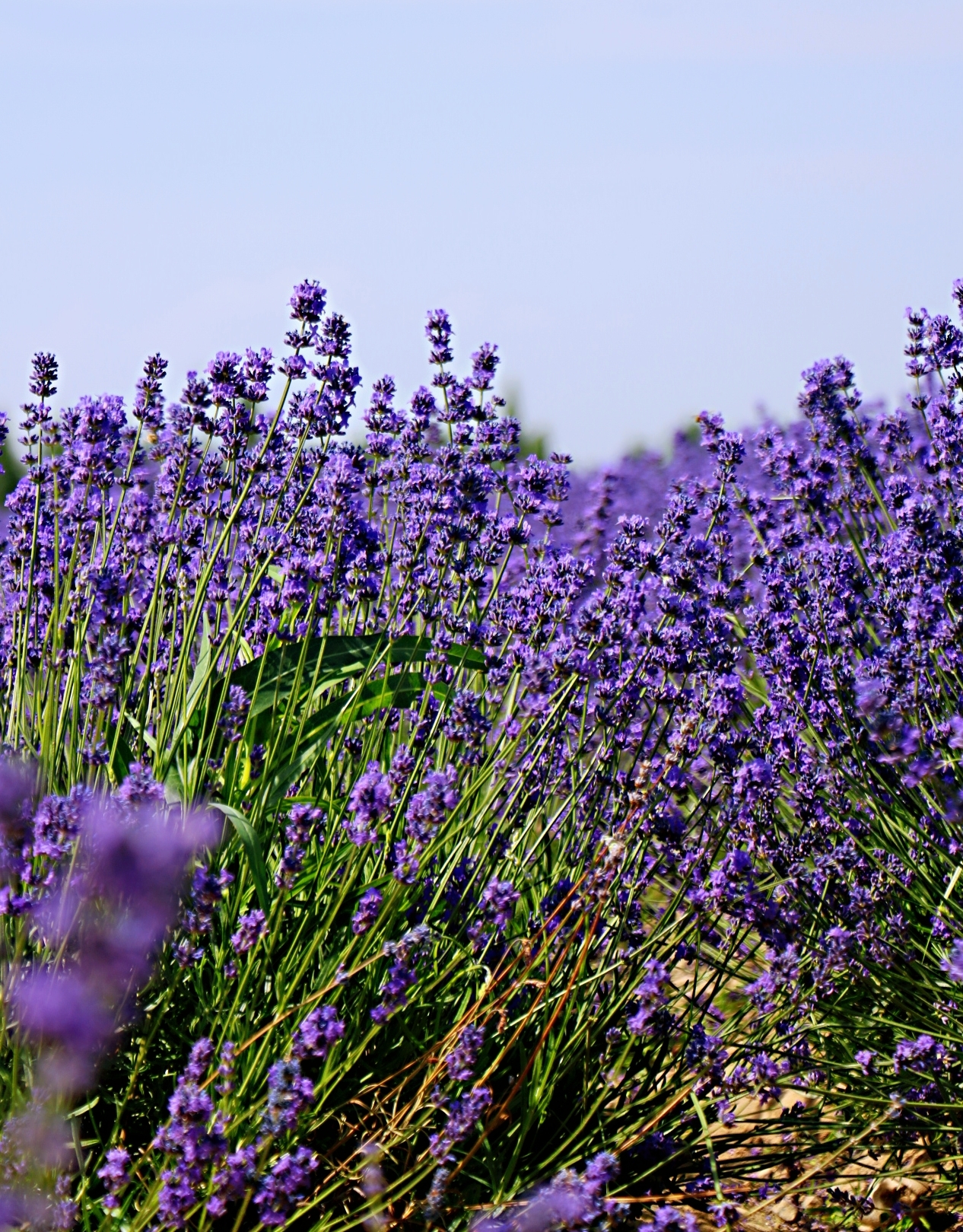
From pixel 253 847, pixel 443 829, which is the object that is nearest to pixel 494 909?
pixel 443 829

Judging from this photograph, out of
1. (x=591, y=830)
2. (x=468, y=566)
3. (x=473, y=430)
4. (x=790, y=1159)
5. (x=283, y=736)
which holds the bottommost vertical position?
(x=790, y=1159)

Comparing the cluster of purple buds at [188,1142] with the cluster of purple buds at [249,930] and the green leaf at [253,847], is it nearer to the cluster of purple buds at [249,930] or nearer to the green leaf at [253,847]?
the cluster of purple buds at [249,930]

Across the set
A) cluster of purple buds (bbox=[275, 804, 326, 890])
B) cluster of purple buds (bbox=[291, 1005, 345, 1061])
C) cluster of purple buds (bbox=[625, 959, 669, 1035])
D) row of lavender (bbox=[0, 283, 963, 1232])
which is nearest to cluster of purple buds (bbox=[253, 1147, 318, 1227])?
row of lavender (bbox=[0, 283, 963, 1232])

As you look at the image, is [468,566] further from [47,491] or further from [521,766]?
[47,491]

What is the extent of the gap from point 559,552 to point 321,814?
3.90ft

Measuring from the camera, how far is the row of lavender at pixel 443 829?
7.04 ft

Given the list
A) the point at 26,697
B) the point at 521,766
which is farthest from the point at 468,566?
the point at 26,697

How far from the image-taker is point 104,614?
268 cm

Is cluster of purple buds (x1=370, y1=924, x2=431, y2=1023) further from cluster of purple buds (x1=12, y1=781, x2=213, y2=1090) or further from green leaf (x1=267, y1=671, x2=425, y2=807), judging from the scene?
green leaf (x1=267, y1=671, x2=425, y2=807)

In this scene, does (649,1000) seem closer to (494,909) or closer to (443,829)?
(494,909)

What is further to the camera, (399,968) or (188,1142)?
(399,968)

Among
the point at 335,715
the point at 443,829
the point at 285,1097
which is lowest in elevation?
the point at 285,1097

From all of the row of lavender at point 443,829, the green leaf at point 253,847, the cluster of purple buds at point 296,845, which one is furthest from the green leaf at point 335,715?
the cluster of purple buds at point 296,845

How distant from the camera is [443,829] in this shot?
2682 millimetres
